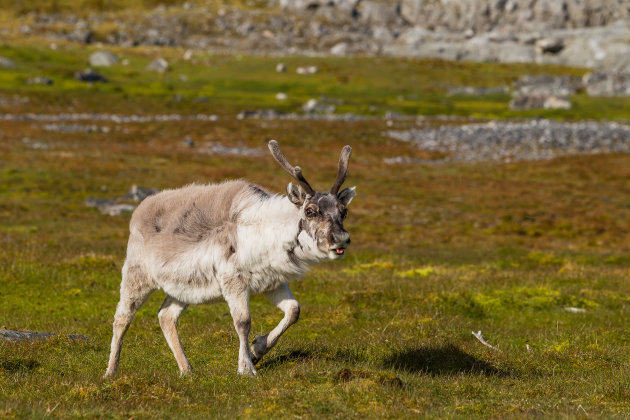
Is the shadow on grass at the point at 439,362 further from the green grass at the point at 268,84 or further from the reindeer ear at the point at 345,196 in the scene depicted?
the green grass at the point at 268,84

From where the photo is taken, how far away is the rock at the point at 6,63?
130m

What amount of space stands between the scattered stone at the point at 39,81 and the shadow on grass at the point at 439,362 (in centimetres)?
11352

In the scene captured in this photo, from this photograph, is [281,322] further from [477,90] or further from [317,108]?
[477,90]

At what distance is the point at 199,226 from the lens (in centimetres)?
1245

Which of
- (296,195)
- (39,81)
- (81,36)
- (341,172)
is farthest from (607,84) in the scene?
(296,195)

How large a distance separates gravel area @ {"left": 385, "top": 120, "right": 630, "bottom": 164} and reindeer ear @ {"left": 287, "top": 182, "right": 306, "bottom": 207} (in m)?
59.5

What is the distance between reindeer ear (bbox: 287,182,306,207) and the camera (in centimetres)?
1118

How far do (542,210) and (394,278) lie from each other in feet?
90.1

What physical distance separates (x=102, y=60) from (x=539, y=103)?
86.9m

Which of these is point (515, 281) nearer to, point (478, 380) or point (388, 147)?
point (478, 380)

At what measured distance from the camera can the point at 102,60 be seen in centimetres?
15062

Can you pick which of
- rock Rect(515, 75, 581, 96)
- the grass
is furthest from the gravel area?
rock Rect(515, 75, 581, 96)

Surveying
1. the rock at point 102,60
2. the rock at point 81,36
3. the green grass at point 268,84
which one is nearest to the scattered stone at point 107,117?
the green grass at point 268,84

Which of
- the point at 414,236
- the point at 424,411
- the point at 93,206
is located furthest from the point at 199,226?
the point at 93,206
